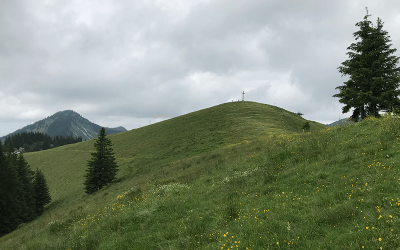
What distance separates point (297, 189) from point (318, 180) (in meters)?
1.08

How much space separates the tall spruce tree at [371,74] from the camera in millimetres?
23281

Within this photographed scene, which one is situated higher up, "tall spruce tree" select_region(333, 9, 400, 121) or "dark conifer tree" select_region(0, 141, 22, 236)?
"tall spruce tree" select_region(333, 9, 400, 121)

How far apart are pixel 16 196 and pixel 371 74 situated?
5998 centimetres

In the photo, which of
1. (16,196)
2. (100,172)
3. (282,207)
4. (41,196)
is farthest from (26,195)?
(282,207)

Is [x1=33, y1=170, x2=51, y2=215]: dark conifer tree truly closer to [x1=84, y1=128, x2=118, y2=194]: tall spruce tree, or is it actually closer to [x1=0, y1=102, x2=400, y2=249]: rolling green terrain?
[x1=84, y1=128, x2=118, y2=194]: tall spruce tree

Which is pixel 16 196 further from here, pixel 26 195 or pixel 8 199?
pixel 26 195

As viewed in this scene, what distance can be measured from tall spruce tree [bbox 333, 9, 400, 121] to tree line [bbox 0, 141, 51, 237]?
180 feet

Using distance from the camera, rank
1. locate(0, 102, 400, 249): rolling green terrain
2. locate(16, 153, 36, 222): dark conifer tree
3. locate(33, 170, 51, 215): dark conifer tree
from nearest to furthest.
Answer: locate(0, 102, 400, 249): rolling green terrain → locate(16, 153, 36, 222): dark conifer tree → locate(33, 170, 51, 215): dark conifer tree

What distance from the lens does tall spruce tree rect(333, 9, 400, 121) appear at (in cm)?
2328

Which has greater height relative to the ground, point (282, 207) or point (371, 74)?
point (371, 74)

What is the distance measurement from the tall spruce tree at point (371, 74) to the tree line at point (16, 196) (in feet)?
180

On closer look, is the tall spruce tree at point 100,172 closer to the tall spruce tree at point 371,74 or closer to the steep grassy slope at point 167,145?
the steep grassy slope at point 167,145

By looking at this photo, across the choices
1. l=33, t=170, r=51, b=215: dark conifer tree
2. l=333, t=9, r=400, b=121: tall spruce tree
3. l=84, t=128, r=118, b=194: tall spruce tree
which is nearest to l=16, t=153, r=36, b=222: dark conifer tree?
l=33, t=170, r=51, b=215: dark conifer tree

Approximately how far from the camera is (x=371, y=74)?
24500 millimetres
